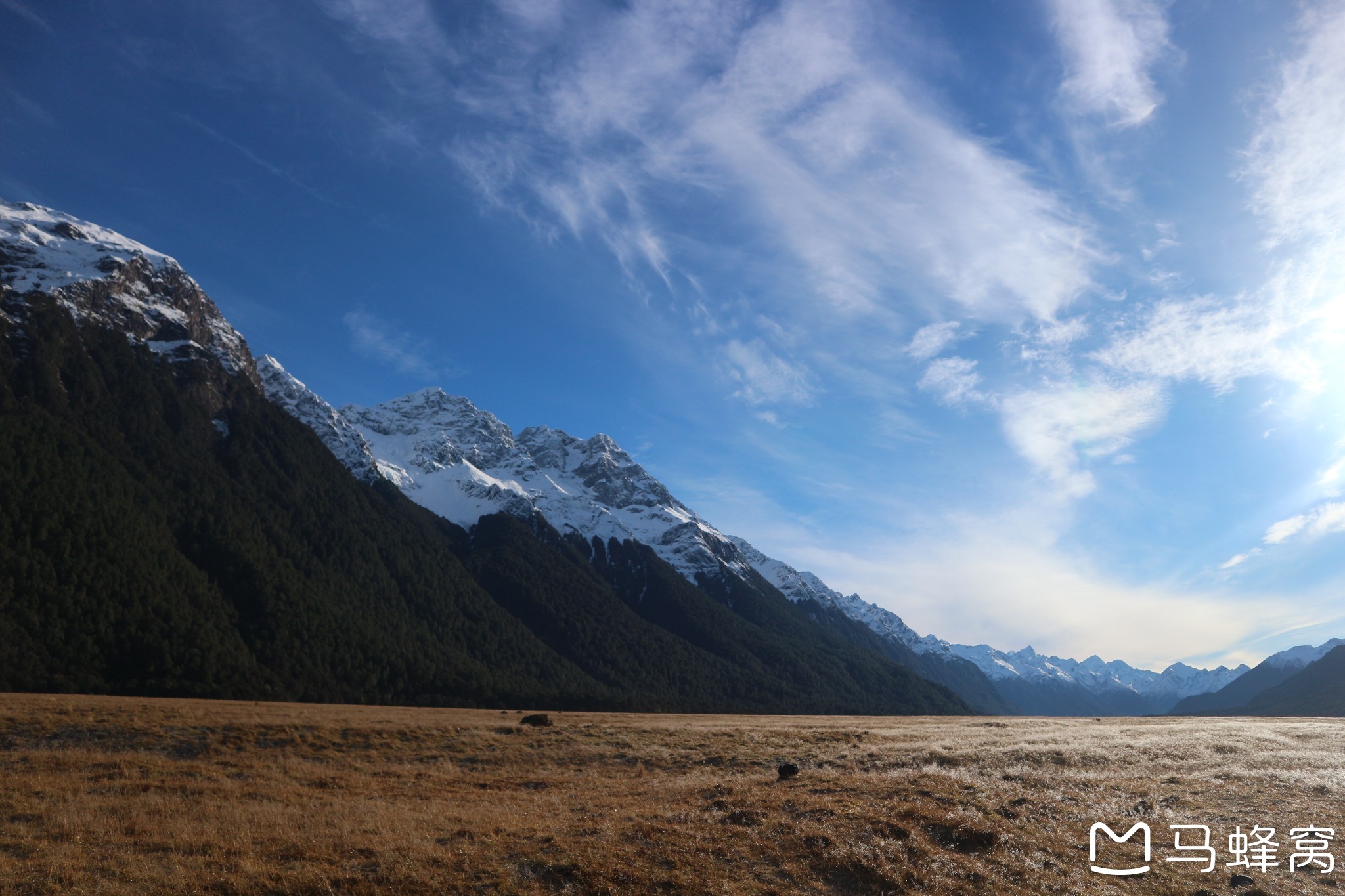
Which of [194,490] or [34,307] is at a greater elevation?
[34,307]

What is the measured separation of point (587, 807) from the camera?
2352 cm

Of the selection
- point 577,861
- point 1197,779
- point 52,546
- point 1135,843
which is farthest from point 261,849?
point 52,546

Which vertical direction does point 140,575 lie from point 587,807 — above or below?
above

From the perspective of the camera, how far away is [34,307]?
178375 millimetres

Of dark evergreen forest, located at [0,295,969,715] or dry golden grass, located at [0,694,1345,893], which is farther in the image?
dark evergreen forest, located at [0,295,969,715]

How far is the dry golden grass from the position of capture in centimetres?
1540

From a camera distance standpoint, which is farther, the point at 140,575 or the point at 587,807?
the point at 140,575

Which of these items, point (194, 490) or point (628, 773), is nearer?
point (628, 773)

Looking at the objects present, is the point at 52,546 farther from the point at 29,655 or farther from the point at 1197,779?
the point at 1197,779

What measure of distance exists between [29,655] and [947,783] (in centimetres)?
15475

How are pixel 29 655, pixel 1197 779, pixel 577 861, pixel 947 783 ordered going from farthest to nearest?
1. pixel 29 655
2. pixel 1197 779
3. pixel 947 783
4. pixel 577 861

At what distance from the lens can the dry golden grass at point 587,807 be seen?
50.5 feet

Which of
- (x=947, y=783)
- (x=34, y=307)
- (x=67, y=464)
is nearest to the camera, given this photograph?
(x=947, y=783)

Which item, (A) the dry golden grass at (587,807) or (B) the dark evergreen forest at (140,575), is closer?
(A) the dry golden grass at (587,807)
